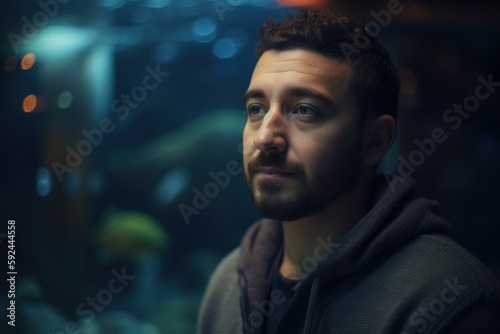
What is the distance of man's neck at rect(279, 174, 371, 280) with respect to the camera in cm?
183

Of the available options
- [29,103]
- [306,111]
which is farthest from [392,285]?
[29,103]

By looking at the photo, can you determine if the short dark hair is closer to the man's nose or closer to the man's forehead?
the man's forehead

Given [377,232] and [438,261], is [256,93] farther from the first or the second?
[438,261]

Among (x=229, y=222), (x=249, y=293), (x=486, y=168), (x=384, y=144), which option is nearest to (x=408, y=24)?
(x=486, y=168)

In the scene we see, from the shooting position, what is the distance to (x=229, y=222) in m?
2.85

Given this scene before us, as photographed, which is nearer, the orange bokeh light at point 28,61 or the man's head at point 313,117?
the man's head at point 313,117

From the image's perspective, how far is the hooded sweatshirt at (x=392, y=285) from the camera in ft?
5.01

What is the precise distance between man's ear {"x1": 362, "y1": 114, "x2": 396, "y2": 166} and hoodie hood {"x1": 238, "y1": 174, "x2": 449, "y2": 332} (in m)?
0.09

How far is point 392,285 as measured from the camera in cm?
161

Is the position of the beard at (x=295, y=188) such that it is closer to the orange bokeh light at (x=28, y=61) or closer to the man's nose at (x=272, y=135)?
the man's nose at (x=272, y=135)

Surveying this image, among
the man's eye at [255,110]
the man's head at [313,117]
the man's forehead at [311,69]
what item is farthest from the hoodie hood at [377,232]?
the man's eye at [255,110]

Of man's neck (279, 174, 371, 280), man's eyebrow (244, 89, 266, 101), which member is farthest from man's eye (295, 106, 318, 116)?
man's neck (279, 174, 371, 280)

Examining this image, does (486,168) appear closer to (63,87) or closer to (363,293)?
(363,293)

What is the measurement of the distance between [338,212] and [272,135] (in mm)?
362
